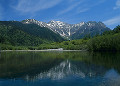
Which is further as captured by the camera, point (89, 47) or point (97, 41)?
point (89, 47)

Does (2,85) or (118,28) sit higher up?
(118,28)

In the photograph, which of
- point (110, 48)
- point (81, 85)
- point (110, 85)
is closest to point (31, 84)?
point (81, 85)

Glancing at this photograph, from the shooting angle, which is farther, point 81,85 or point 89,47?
point 89,47

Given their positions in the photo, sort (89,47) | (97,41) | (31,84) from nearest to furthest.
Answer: (31,84), (97,41), (89,47)

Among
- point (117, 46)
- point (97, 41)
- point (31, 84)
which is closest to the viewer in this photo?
point (31, 84)

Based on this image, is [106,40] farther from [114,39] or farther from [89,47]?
[89,47]

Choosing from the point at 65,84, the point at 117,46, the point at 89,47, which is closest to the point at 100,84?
the point at 65,84

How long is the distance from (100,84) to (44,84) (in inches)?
368

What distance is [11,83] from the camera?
2111 centimetres

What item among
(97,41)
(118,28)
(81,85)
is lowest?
(81,85)

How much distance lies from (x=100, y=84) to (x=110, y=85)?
1527 mm

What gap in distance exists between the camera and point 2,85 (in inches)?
788

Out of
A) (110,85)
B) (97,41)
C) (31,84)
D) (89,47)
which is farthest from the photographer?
(89,47)

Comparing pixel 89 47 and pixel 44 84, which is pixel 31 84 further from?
pixel 89 47
